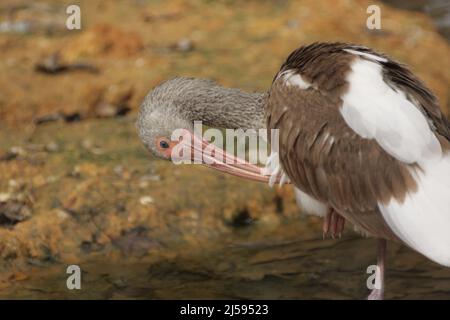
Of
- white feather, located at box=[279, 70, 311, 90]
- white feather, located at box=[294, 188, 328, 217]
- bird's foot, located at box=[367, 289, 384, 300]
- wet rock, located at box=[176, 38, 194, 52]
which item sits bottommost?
bird's foot, located at box=[367, 289, 384, 300]

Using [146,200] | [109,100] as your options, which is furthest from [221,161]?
[109,100]

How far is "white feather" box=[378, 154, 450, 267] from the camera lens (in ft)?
22.0

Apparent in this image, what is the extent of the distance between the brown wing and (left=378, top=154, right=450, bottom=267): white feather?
0.24ft

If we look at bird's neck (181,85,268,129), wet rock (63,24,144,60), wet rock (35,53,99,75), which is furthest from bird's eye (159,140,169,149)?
wet rock (63,24,144,60)

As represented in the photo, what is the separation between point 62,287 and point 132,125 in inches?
106

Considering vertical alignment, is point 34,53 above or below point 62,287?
above

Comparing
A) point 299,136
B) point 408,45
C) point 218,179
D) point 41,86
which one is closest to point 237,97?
point 299,136

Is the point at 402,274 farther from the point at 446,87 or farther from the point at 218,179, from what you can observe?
the point at 446,87

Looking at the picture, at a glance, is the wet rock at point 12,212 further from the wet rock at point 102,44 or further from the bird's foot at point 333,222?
the bird's foot at point 333,222

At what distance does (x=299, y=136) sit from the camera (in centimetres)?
735

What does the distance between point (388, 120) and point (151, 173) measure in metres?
3.48

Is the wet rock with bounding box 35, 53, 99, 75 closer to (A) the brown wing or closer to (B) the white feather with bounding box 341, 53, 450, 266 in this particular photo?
(A) the brown wing

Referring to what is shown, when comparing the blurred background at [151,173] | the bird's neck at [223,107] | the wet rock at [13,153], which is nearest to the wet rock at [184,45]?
the blurred background at [151,173]

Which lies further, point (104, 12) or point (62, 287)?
point (104, 12)
